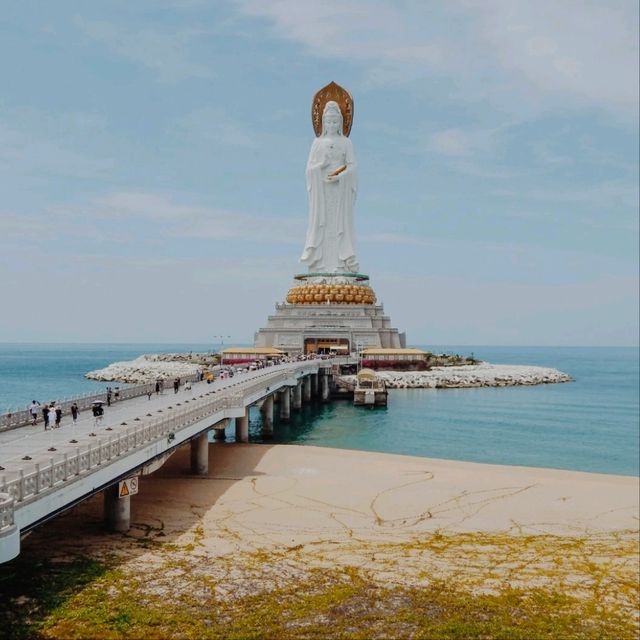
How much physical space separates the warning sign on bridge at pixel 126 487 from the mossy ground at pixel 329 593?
115 centimetres

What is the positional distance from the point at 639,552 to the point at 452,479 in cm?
708

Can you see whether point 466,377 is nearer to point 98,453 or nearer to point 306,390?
point 306,390

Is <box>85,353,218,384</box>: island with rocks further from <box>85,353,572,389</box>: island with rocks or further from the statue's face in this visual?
the statue's face

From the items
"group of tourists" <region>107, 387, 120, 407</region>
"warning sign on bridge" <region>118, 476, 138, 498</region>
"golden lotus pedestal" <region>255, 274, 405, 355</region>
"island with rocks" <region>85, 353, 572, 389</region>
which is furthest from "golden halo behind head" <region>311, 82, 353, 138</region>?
"warning sign on bridge" <region>118, 476, 138, 498</region>

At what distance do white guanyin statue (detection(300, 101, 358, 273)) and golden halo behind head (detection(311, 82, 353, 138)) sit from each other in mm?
777

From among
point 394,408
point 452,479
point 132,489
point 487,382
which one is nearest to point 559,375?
point 487,382

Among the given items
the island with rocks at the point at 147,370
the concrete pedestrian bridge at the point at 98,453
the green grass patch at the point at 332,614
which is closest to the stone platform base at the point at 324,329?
the island with rocks at the point at 147,370

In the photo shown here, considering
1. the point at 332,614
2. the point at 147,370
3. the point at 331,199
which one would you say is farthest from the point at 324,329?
the point at 332,614

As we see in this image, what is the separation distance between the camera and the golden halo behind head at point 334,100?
66.0 m

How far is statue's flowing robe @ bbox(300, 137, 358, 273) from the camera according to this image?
217 feet

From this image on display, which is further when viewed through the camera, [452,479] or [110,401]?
[110,401]

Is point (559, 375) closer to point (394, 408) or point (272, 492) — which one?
point (394, 408)

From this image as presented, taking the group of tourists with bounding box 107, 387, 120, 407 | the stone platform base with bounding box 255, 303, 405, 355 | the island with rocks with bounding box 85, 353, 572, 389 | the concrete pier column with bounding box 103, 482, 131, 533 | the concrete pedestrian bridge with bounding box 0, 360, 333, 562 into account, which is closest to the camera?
the concrete pedestrian bridge with bounding box 0, 360, 333, 562

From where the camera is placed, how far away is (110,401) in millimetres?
24906
